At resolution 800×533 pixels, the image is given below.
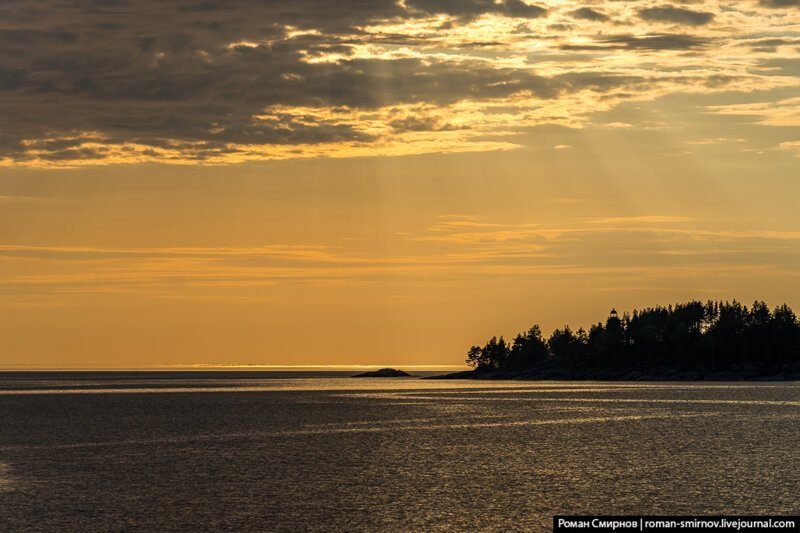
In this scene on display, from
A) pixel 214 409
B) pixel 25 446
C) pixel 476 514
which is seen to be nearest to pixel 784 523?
pixel 476 514

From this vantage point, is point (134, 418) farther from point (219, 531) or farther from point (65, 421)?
point (219, 531)

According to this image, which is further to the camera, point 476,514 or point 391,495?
point 391,495

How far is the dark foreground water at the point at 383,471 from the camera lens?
51.7 meters

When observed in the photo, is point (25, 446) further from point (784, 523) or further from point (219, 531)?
point (784, 523)

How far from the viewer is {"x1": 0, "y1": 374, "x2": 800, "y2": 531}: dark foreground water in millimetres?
51656

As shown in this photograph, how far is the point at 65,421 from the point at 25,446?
39.2 meters

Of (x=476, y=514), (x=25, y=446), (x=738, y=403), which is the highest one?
(x=476, y=514)

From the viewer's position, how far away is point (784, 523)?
4797 cm

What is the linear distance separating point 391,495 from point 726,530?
1909 cm

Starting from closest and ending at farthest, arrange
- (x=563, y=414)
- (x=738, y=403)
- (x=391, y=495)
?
(x=391, y=495)
(x=563, y=414)
(x=738, y=403)

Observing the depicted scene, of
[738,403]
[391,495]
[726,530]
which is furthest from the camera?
[738,403]

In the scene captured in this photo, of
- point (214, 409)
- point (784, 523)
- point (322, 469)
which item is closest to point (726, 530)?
point (784, 523)

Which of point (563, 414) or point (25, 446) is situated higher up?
point (25, 446)

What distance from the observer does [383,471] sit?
230ft
